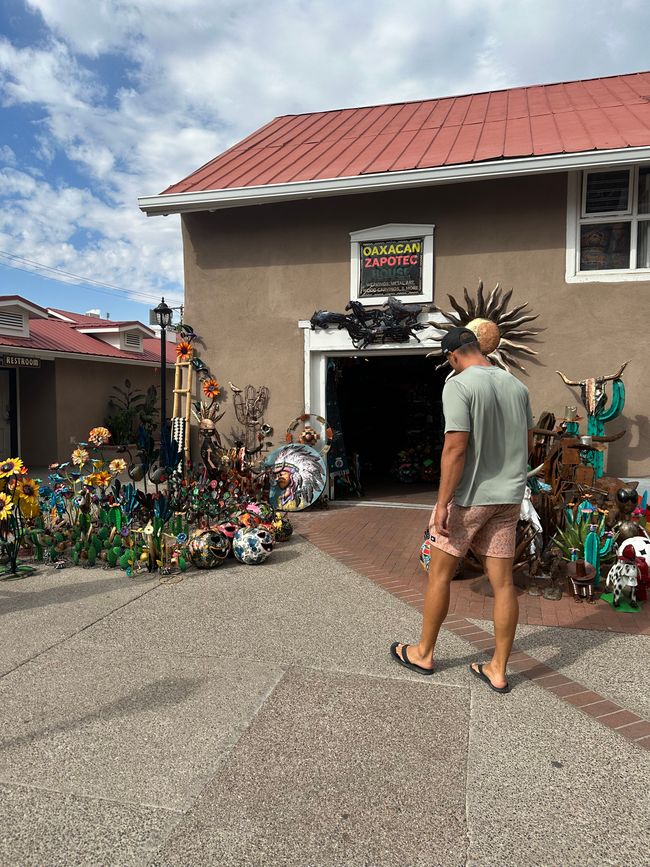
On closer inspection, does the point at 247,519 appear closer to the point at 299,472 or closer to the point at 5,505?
the point at 5,505

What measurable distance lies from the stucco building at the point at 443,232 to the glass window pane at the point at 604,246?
0.02 m

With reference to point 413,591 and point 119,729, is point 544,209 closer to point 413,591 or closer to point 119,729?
point 413,591

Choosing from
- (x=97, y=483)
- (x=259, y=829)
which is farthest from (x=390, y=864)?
(x=97, y=483)

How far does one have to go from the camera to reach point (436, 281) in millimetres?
7645

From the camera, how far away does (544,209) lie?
7250 mm

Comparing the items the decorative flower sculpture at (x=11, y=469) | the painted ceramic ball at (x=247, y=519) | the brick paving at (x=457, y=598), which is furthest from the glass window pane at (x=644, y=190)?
the decorative flower sculpture at (x=11, y=469)

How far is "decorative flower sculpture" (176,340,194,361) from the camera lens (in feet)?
27.8

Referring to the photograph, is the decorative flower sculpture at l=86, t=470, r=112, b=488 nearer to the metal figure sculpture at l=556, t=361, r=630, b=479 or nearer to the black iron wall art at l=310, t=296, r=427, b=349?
the black iron wall art at l=310, t=296, r=427, b=349

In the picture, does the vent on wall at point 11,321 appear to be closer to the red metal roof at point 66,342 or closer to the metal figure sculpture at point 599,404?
the red metal roof at point 66,342

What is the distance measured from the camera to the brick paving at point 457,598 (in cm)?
305

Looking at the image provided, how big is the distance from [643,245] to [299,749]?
22.6ft

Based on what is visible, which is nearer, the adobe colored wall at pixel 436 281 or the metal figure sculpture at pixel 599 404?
the metal figure sculpture at pixel 599 404

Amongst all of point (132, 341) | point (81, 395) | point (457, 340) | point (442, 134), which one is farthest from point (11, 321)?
point (457, 340)

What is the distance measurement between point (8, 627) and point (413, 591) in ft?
9.68
